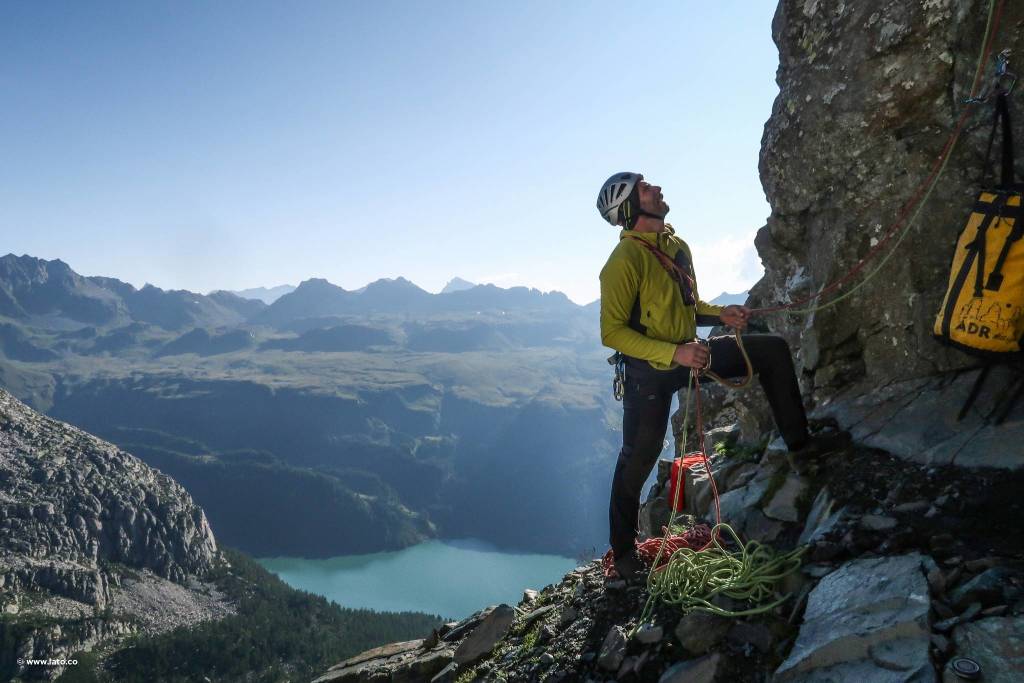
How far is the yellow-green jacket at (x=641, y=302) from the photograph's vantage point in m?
6.52

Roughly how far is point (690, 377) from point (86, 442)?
23537 cm

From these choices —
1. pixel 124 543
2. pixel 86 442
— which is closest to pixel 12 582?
pixel 124 543

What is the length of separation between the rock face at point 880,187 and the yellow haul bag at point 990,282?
2.77 ft

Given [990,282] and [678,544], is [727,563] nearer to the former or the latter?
[678,544]

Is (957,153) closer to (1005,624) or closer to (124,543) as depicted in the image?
(1005,624)

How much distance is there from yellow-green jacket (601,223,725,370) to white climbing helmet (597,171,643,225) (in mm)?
559

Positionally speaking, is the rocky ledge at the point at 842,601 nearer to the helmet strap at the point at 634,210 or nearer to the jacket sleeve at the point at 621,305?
the jacket sleeve at the point at 621,305

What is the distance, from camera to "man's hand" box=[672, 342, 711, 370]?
6059mm

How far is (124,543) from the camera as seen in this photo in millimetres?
177500

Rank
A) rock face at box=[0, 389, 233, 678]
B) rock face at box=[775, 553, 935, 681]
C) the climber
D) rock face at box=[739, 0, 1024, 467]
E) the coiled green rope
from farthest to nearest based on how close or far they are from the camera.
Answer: rock face at box=[0, 389, 233, 678], rock face at box=[739, 0, 1024, 467], the climber, the coiled green rope, rock face at box=[775, 553, 935, 681]

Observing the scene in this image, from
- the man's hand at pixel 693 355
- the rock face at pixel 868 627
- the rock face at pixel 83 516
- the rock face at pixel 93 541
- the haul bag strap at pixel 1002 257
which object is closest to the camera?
the rock face at pixel 868 627

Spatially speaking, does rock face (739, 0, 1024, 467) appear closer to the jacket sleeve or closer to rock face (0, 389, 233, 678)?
the jacket sleeve

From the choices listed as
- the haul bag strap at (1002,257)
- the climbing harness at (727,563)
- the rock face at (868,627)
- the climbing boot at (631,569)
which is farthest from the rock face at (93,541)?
the haul bag strap at (1002,257)

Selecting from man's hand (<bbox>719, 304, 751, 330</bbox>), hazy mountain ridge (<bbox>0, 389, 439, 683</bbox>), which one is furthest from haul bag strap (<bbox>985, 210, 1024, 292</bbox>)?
hazy mountain ridge (<bbox>0, 389, 439, 683</bbox>)
